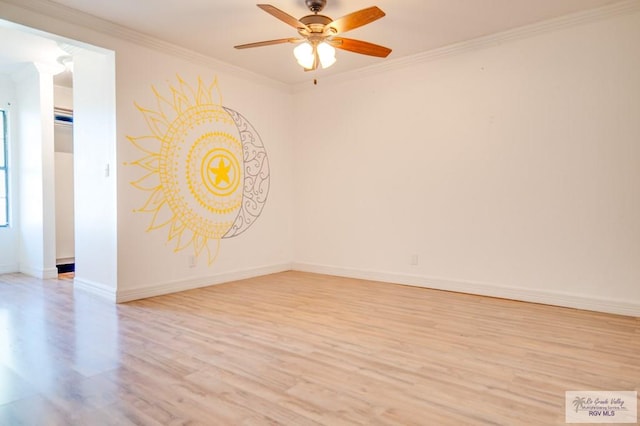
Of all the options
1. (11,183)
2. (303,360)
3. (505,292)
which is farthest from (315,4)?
(11,183)

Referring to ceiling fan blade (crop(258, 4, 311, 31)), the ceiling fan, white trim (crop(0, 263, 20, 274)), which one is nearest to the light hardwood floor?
white trim (crop(0, 263, 20, 274))

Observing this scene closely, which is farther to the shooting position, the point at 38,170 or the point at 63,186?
the point at 63,186

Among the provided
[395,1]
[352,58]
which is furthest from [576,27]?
[352,58]

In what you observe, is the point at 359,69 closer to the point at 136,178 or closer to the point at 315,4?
the point at 315,4

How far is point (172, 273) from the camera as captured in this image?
423cm

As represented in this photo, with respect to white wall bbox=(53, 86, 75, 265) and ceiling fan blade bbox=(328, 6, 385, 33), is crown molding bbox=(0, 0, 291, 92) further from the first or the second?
white wall bbox=(53, 86, 75, 265)

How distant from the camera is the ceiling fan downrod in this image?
3.14 m

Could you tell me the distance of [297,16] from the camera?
3.55 meters

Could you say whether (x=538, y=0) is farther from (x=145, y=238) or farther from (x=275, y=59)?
(x=145, y=238)

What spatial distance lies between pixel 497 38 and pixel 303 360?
11.9 ft

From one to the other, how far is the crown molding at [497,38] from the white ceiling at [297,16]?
0.26ft

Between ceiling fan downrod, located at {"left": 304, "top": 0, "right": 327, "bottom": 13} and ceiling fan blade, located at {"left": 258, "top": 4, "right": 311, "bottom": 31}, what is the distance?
25cm

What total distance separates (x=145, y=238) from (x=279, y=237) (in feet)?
6.41

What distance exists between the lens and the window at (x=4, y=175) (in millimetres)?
5293
